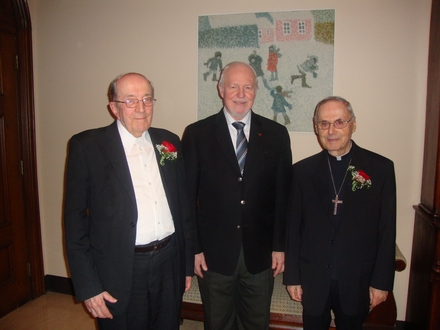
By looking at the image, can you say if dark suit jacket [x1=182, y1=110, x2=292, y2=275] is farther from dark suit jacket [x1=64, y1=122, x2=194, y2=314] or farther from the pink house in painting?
the pink house in painting

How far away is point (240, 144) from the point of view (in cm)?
193

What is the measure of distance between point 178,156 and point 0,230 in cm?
209

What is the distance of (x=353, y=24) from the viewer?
258cm

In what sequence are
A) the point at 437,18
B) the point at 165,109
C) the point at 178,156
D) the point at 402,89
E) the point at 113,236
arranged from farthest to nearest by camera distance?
the point at 165,109, the point at 402,89, the point at 437,18, the point at 178,156, the point at 113,236

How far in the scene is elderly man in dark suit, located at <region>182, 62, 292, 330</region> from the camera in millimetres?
1885

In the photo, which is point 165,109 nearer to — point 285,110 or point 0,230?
point 285,110

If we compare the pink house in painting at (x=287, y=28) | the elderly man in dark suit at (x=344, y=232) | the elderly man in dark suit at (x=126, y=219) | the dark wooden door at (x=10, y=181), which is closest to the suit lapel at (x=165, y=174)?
the elderly man in dark suit at (x=126, y=219)

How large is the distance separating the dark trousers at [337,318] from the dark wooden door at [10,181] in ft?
8.85

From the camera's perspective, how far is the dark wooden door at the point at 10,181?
2.86 metres

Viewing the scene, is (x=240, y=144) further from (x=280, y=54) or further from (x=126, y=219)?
(x=280, y=54)

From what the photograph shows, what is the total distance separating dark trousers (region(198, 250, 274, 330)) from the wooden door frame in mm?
2117

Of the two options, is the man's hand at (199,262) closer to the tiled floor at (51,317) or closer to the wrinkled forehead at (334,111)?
the wrinkled forehead at (334,111)

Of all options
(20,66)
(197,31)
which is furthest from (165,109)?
(20,66)

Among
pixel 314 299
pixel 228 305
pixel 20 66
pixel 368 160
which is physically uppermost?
pixel 20 66
